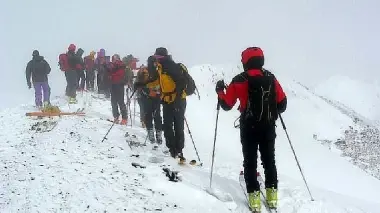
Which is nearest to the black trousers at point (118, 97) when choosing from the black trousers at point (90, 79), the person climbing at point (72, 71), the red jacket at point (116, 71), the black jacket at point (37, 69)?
the red jacket at point (116, 71)

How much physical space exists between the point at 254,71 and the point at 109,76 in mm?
10664

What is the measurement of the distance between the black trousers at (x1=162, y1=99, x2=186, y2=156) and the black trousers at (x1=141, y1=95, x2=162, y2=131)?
2.06 meters

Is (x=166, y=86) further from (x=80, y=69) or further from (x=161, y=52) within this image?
(x=80, y=69)

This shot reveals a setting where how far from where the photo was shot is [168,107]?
10484 mm

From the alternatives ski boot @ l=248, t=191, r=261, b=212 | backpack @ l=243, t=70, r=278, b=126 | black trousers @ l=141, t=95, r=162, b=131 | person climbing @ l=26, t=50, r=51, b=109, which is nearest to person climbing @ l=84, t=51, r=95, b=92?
person climbing @ l=26, t=50, r=51, b=109

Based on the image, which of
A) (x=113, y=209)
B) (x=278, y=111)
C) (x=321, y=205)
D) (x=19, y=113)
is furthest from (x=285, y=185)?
(x=19, y=113)

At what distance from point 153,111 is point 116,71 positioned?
173 inches

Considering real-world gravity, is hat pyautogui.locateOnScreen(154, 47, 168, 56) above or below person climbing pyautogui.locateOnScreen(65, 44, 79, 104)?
above

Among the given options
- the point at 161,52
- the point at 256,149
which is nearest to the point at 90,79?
the point at 161,52

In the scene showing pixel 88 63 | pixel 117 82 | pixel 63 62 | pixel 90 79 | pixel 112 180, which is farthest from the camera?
pixel 90 79

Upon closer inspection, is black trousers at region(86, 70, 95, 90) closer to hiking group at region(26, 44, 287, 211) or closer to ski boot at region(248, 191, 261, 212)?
hiking group at region(26, 44, 287, 211)

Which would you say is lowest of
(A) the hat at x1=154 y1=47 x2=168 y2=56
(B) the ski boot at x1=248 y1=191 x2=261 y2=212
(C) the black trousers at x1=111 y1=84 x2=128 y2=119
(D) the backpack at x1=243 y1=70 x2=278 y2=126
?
(B) the ski boot at x1=248 y1=191 x2=261 y2=212

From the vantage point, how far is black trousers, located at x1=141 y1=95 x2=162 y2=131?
503 inches

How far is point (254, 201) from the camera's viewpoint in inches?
284
